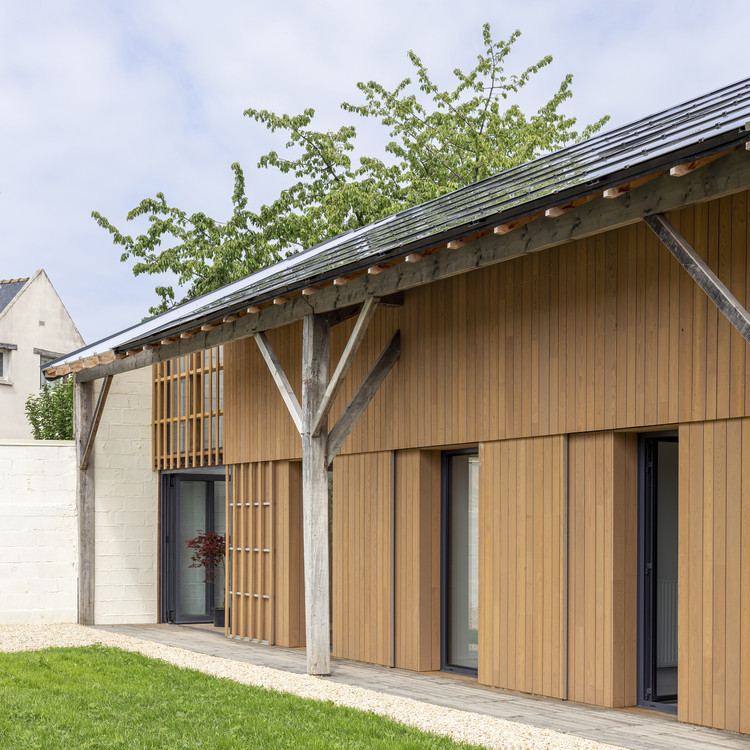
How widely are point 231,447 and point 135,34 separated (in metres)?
19.0

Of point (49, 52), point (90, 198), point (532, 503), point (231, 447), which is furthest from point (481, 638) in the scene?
point (90, 198)

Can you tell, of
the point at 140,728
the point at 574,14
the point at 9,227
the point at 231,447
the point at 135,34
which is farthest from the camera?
the point at 9,227

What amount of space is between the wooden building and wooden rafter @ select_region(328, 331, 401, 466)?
0.02m

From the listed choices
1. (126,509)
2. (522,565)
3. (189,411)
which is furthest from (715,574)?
(126,509)

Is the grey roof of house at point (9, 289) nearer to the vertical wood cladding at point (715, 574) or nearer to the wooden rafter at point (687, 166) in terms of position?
the vertical wood cladding at point (715, 574)

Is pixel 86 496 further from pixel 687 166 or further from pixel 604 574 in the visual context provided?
pixel 687 166

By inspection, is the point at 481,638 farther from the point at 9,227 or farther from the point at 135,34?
the point at 9,227

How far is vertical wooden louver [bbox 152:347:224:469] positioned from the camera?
12.5 metres

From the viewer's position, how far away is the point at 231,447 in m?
12.1

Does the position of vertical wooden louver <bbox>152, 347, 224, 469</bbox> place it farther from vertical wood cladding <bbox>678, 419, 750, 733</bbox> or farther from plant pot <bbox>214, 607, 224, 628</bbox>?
vertical wood cladding <bbox>678, 419, 750, 733</bbox>

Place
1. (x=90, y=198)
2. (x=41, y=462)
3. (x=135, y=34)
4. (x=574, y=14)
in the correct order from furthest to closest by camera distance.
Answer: (x=90, y=198) → (x=574, y=14) → (x=135, y=34) → (x=41, y=462)

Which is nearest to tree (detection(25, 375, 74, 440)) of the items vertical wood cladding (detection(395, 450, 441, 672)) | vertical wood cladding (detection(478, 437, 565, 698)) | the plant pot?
the plant pot

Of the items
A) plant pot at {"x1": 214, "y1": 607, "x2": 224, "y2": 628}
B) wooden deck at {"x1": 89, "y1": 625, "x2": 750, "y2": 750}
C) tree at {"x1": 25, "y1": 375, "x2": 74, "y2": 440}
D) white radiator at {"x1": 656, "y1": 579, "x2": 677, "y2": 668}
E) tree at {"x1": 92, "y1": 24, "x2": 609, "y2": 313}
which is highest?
tree at {"x1": 92, "y1": 24, "x2": 609, "y2": 313}

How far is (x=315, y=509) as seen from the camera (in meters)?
8.67
